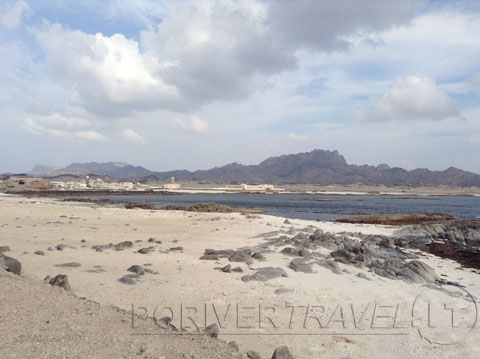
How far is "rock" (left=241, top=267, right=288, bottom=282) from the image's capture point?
9.27 meters

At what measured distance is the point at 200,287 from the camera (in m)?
8.49

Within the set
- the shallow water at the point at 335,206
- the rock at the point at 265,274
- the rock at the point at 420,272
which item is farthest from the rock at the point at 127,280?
the shallow water at the point at 335,206

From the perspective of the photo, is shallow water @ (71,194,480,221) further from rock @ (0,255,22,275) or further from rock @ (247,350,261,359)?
rock @ (247,350,261,359)

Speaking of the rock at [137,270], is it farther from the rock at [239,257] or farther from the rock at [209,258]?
the rock at [239,257]

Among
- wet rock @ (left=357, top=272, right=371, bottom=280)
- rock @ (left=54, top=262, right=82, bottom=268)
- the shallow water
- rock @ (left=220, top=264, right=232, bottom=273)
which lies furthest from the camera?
the shallow water

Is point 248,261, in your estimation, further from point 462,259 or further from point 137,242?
point 462,259

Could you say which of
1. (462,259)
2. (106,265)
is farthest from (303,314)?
(462,259)

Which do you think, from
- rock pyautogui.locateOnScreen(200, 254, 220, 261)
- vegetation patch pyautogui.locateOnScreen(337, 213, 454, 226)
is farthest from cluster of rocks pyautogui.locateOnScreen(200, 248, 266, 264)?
vegetation patch pyautogui.locateOnScreen(337, 213, 454, 226)

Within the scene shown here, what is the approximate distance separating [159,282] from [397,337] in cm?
553

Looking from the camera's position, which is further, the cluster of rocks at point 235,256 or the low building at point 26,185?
the low building at point 26,185

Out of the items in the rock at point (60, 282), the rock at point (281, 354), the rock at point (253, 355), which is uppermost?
the rock at point (60, 282)

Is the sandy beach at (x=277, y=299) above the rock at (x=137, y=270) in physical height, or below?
below

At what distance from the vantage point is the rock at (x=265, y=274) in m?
9.27

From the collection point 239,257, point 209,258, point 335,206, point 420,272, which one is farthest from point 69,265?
point 335,206
